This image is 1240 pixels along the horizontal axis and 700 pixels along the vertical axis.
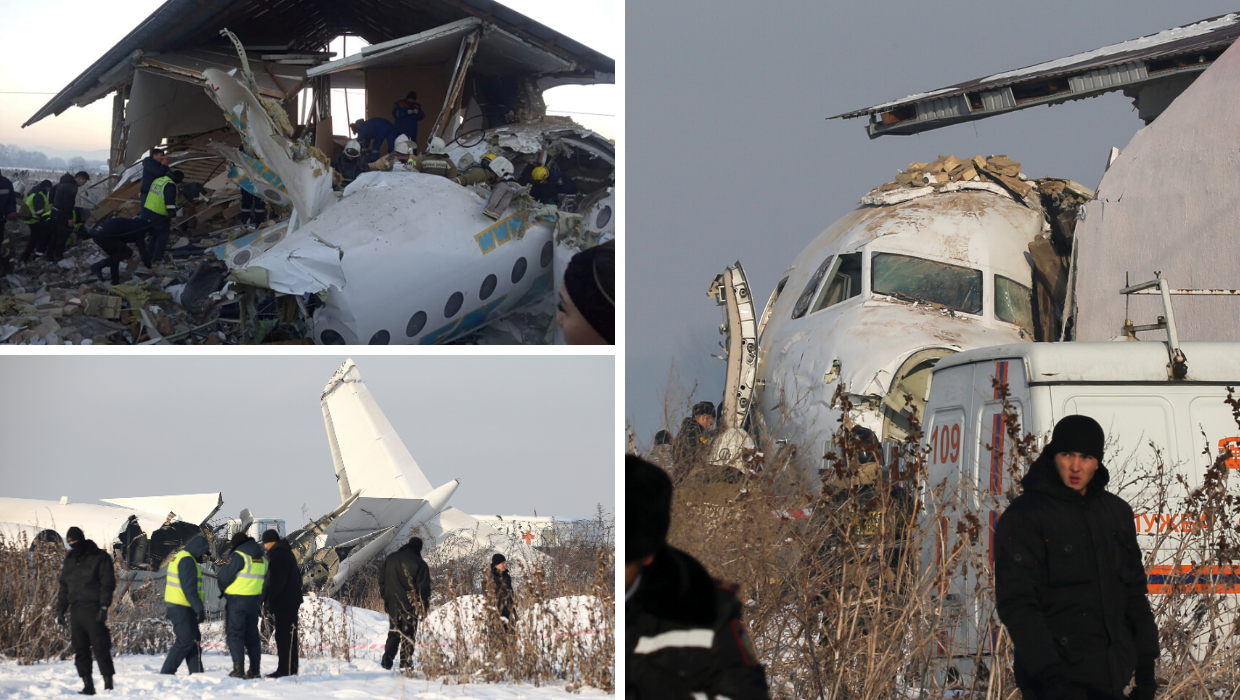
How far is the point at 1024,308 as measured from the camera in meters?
11.0

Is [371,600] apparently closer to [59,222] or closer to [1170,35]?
[59,222]

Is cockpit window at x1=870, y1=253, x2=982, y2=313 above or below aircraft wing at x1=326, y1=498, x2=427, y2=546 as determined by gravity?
above

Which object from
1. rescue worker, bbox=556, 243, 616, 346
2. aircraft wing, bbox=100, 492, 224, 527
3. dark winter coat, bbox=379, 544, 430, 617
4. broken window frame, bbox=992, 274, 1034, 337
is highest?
broken window frame, bbox=992, 274, 1034, 337

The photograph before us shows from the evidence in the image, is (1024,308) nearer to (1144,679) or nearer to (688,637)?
(1144,679)

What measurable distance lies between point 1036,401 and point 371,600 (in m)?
5.86

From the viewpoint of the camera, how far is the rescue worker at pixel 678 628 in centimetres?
230

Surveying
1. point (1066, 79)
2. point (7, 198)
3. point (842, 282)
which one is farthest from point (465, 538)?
point (1066, 79)

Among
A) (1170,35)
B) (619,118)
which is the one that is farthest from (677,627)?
(1170,35)

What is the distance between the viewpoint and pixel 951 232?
11219 mm

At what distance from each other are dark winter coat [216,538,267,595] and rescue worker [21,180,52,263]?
2228mm

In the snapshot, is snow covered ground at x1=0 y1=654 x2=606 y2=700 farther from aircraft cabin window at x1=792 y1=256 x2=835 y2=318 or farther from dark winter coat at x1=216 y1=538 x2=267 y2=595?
aircraft cabin window at x1=792 y1=256 x2=835 y2=318

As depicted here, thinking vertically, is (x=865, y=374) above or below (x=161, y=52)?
below

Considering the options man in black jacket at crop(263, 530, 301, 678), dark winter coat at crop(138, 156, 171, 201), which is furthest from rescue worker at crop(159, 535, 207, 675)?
dark winter coat at crop(138, 156, 171, 201)

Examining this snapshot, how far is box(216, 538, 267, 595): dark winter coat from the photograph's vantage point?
286 inches
